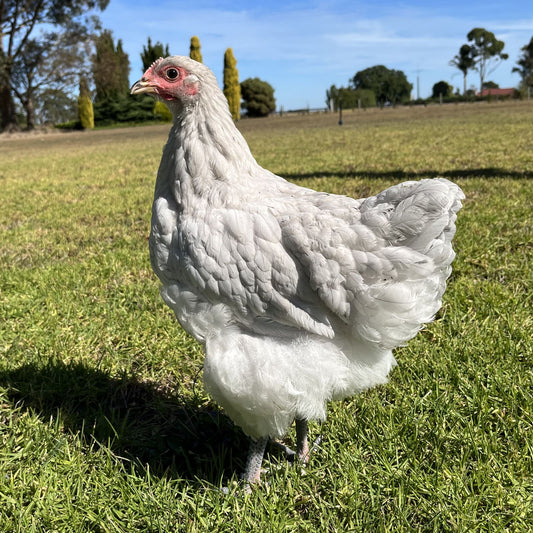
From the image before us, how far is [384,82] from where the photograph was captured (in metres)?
87.8

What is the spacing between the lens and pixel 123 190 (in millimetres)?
8234

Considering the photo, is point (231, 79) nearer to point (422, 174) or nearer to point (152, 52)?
point (152, 52)

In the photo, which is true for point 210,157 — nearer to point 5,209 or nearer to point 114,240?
point 114,240

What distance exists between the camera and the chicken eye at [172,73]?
2062mm

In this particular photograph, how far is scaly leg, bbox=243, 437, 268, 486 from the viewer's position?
2.04 metres

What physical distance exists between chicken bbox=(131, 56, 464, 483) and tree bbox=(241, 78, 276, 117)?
4363cm

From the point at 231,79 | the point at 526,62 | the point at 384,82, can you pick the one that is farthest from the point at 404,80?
the point at 231,79

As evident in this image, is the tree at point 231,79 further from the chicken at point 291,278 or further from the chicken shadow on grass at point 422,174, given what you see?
the chicken at point 291,278

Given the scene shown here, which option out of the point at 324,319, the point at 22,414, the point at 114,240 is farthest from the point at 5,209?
the point at 324,319

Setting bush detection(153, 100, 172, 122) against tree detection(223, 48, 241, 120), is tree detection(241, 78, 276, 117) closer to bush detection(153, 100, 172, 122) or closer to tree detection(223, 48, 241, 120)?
tree detection(223, 48, 241, 120)

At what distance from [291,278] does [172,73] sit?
1083 mm

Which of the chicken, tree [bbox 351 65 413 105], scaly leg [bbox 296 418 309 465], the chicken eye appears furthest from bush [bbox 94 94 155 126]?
tree [bbox 351 65 413 105]

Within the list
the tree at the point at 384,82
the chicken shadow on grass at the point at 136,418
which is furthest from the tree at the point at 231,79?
the tree at the point at 384,82

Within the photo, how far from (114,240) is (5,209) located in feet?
10.1
